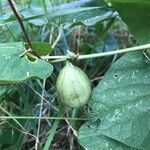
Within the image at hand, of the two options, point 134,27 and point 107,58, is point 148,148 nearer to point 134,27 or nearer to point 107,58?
point 134,27

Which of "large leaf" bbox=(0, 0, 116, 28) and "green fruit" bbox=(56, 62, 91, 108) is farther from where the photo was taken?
"large leaf" bbox=(0, 0, 116, 28)

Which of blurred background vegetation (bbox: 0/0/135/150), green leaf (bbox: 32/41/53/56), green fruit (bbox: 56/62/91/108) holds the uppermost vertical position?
green leaf (bbox: 32/41/53/56)

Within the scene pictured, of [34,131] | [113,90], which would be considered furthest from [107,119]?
[34,131]

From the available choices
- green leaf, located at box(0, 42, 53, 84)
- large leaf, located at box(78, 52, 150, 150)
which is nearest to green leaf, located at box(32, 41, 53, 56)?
green leaf, located at box(0, 42, 53, 84)

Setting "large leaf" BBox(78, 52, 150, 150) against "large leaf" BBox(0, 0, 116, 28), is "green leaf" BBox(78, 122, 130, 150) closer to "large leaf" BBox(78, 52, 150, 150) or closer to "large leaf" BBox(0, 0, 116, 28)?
"large leaf" BBox(78, 52, 150, 150)

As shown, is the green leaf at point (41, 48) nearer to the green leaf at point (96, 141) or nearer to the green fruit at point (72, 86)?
the green fruit at point (72, 86)

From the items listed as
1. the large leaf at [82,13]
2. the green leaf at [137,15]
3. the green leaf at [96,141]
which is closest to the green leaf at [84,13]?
the large leaf at [82,13]

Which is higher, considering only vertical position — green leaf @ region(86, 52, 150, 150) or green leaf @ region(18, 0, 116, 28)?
green leaf @ region(18, 0, 116, 28)
